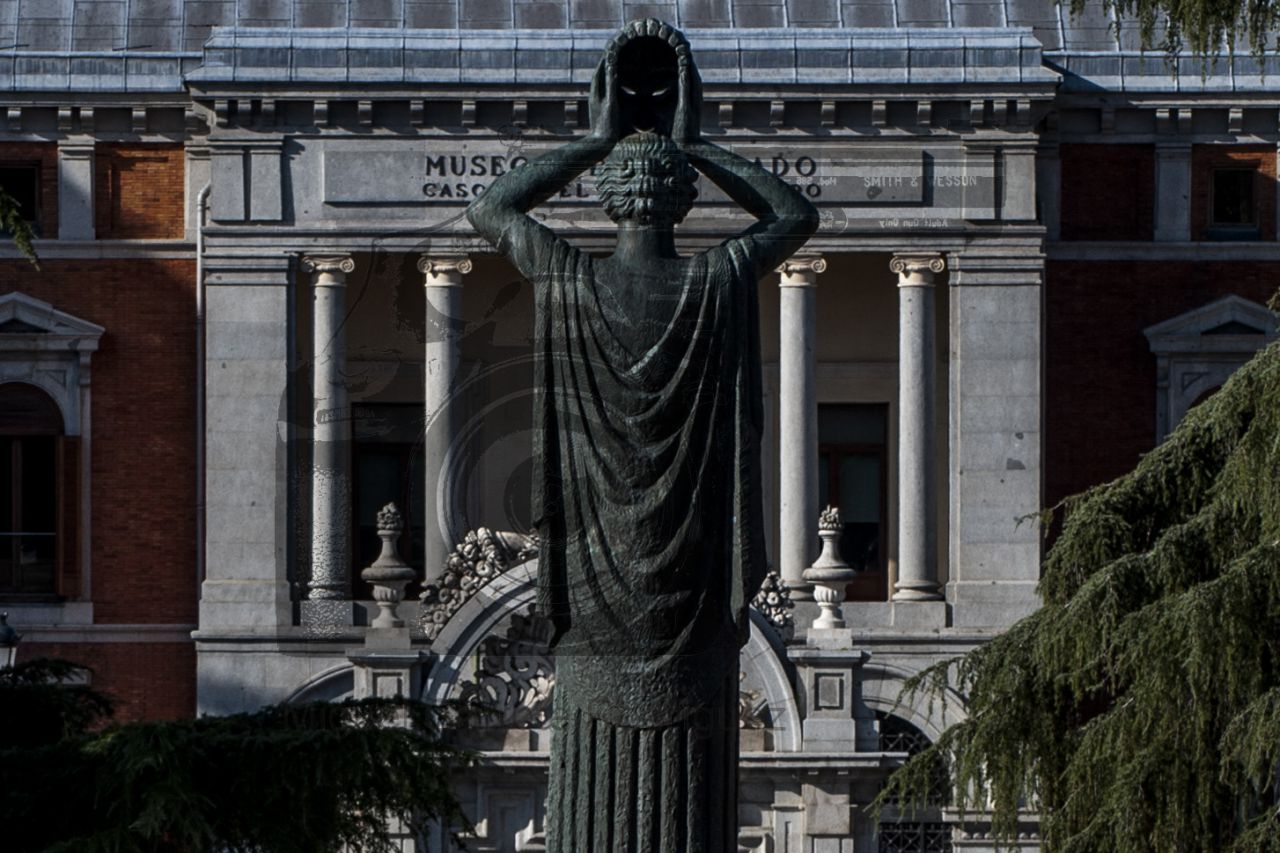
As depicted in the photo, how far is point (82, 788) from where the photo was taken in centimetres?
1725

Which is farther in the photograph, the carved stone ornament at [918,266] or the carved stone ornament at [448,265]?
the carved stone ornament at [918,266]

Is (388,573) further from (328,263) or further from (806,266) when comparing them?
(806,266)

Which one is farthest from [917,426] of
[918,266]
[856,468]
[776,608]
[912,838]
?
[776,608]

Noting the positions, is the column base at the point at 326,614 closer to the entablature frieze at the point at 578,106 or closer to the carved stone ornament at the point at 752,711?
the entablature frieze at the point at 578,106

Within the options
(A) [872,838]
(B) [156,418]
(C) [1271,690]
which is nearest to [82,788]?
(C) [1271,690]

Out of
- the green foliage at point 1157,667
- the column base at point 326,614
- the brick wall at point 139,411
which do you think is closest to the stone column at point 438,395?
the column base at point 326,614

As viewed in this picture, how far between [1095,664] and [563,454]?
12.8 metres

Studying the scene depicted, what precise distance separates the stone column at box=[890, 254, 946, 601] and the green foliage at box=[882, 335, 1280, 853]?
1585 centimetres

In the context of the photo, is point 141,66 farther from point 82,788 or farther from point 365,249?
point 82,788

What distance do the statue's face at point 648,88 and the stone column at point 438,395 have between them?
20.1m

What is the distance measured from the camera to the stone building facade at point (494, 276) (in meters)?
38.6

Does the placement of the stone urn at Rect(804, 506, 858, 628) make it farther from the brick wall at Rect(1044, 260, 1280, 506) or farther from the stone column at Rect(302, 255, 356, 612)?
the brick wall at Rect(1044, 260, 1280, 506)

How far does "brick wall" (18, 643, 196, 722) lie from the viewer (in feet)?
131

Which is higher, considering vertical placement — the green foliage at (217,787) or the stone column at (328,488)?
the stone column at (328,488)
